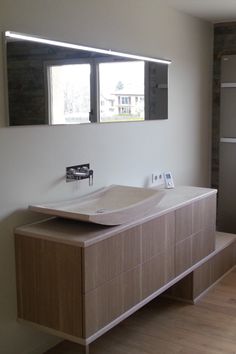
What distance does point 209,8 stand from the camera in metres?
4.31

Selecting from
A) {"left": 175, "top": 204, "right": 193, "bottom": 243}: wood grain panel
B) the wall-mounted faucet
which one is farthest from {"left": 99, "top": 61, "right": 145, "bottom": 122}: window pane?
{"left": 175, "top": 204, "right": 193, "bottom": 243}: wood grain panel

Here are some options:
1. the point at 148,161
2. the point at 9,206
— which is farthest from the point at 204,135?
the point at 9,206

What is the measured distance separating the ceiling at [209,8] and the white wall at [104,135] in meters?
0.11

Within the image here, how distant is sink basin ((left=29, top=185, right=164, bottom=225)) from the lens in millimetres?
2754

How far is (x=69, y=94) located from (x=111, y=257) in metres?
1.14

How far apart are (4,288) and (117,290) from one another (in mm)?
679

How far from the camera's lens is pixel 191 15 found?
15.1 feet

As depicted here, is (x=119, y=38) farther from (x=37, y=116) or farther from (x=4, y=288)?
(x=4, y=288)

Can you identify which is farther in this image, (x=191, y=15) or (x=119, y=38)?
(x=191, y=15)

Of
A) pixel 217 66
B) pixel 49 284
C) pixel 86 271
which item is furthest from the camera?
pixel 217 66

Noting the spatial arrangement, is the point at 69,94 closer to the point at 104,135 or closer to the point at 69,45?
the point at 69,45

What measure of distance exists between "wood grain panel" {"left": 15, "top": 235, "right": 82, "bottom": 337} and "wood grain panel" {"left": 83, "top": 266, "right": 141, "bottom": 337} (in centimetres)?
6

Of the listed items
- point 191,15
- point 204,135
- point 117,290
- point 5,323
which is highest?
point 191,15

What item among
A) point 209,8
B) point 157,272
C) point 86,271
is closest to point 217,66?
point 209,8
